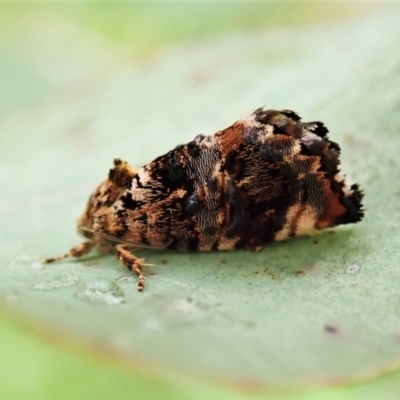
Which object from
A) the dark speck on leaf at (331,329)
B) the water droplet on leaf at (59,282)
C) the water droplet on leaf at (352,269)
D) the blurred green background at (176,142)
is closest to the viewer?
the blurred green background at (176,142)

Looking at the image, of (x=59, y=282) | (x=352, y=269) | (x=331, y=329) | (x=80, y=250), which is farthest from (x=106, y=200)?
(x=331, y=329)

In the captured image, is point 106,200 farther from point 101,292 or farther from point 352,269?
point 352,269

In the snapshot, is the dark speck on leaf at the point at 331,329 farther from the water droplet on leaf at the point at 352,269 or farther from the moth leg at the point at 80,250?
the moth leg at the point at 80,250

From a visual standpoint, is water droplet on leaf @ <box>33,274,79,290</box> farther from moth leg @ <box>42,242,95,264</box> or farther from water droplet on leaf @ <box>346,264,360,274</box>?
water droplet on leaf @ <box>346,264,360,274</box>

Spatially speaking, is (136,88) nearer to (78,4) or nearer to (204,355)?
(78,4)


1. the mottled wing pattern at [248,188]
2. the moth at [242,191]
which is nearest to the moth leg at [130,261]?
the moth at [242,191]

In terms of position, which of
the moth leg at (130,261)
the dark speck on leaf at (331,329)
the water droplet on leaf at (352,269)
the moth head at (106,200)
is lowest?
the dark speck on leaf at (331,329)

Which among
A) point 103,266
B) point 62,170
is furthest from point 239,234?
point 62,170
